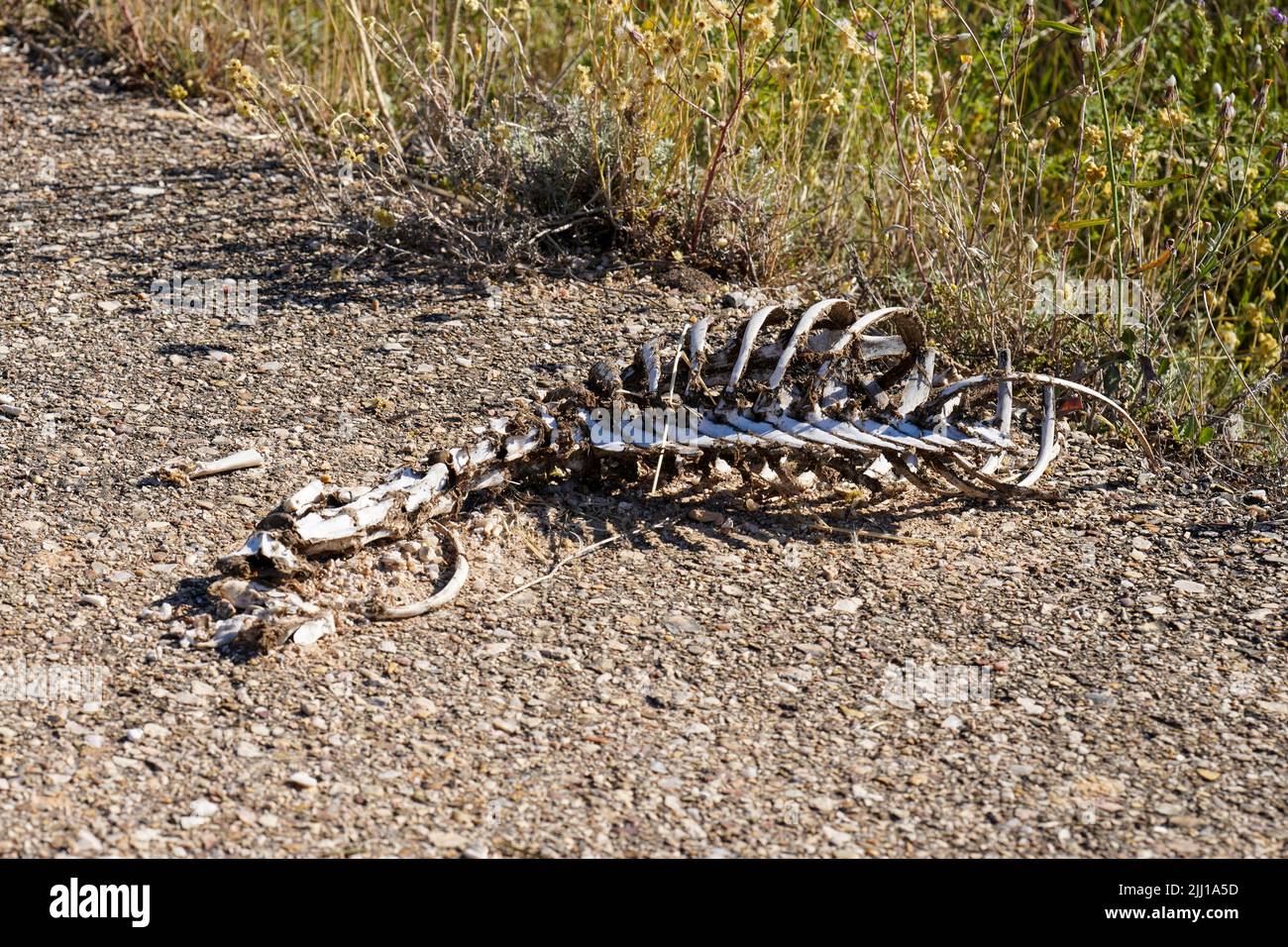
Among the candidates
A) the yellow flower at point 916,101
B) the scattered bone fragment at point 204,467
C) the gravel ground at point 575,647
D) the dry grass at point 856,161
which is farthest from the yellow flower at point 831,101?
the scattered bone fragment at point 204,467

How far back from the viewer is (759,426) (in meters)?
2.61

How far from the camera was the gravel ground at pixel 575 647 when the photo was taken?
1.95 meters

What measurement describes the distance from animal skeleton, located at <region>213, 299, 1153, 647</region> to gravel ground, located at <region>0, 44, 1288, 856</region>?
101mm

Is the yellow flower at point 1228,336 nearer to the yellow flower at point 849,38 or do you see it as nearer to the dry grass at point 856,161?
the dry grass at point 856,161

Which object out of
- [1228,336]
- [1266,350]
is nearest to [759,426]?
[1266,350]

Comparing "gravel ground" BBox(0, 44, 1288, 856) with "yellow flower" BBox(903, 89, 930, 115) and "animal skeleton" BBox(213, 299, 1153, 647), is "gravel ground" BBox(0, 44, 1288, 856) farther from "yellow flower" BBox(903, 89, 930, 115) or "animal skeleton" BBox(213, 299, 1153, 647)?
"yellow flower" BBox(903, 89, 930, 115)

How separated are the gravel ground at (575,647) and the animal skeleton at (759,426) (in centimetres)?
10

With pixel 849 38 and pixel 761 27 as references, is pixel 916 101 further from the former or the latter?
pixel 761 27

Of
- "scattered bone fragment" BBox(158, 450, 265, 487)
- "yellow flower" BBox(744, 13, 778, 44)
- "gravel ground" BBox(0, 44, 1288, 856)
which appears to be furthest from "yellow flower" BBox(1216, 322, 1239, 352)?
"scattered bone fragment" BBox(158, 450, 265, 487)

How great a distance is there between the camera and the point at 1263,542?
2775 millimetres

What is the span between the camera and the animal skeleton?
2.54m

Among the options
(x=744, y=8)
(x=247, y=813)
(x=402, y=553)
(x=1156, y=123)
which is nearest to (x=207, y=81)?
(x=744, y=8)

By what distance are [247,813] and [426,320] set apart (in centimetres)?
173

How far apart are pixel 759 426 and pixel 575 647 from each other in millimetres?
590
